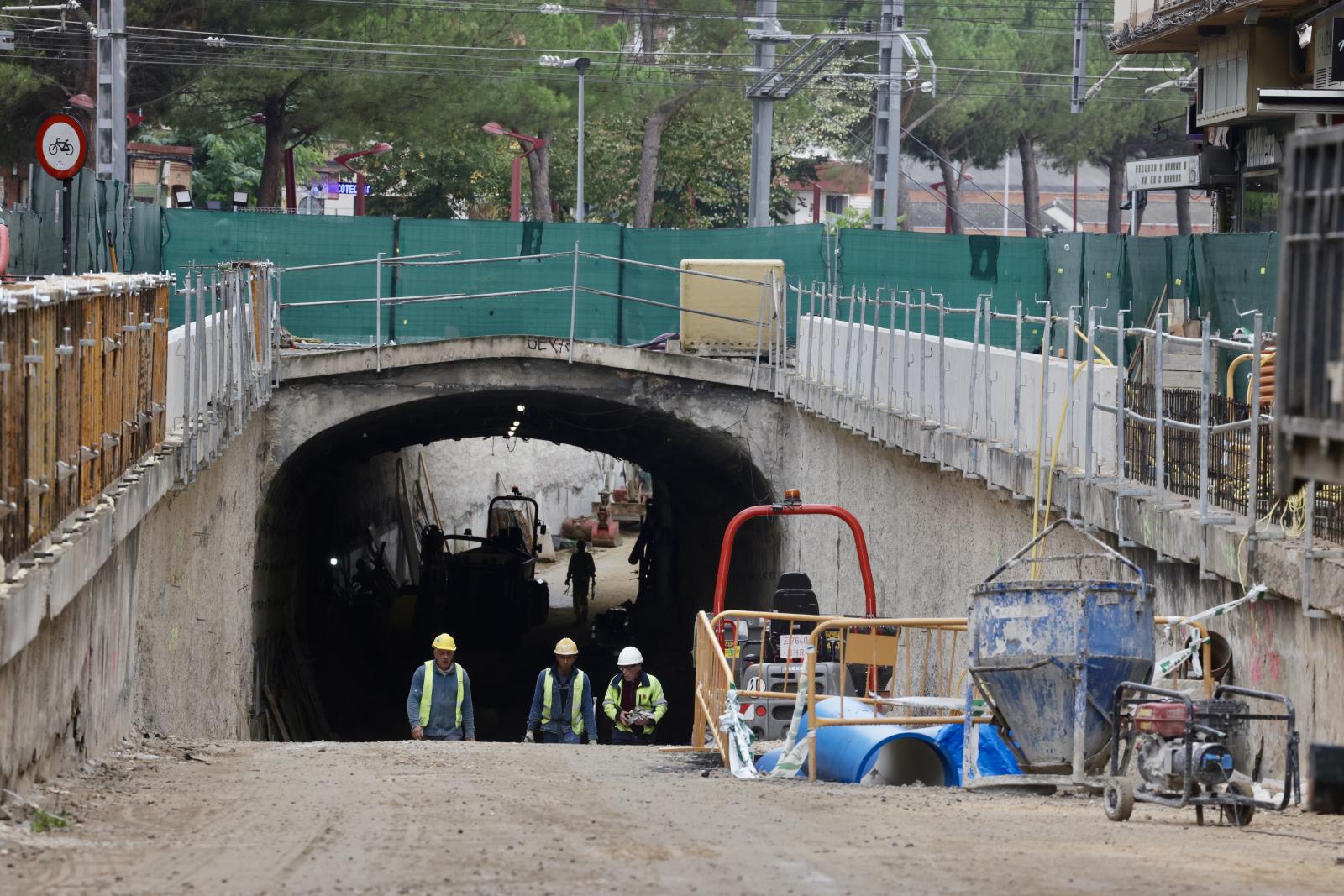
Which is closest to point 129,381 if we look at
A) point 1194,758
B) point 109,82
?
point 1194,758

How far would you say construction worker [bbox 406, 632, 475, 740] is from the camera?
17.4 m

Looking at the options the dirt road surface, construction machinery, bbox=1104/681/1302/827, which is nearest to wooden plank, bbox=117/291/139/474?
the dirt road surface

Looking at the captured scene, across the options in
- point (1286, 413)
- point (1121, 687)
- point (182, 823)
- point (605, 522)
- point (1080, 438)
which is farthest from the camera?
point (605, 522)

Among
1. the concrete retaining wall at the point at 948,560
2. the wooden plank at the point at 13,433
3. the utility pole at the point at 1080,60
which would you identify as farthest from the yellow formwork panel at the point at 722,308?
the wooden plank at the point at 13,433

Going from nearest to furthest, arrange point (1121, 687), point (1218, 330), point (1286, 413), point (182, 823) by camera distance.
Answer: point (1286, 413) < point (182, 823) < point (1121, 687) < point (1218, 330)

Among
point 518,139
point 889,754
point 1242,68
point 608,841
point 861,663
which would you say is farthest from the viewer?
point 518,139

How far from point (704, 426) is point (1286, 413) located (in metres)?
19.7

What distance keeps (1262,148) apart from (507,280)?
11.8 meters

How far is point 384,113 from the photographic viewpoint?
40438 millimetres

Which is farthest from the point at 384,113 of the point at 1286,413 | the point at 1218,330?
the point at 1286,413

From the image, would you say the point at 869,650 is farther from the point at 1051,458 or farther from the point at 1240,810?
the point at 1240,810

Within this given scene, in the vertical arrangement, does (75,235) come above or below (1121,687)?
above

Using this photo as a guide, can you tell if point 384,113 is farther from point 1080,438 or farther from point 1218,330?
point 1080,438

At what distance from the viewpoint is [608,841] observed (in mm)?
8625
